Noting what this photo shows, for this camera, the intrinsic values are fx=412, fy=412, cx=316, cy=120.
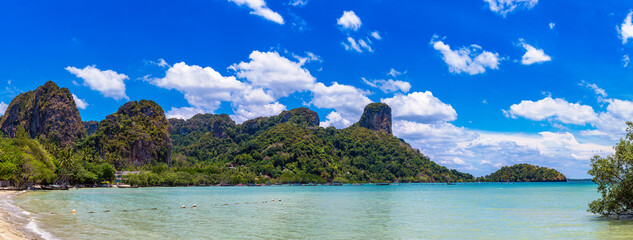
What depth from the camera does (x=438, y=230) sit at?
35.9m

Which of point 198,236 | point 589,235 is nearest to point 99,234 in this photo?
point 198,236

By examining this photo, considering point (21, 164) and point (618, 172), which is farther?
point (21, 164)

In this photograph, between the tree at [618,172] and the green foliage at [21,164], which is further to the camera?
the green foliage at [21,164]

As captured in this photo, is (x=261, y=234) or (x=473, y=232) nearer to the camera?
(x=261, y=234)

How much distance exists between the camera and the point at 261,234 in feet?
106

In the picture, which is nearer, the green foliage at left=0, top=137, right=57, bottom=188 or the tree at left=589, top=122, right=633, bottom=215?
the tree at left=589, top=122, right=633, bottom=215

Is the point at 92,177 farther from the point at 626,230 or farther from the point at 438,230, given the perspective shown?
the point at 626,230

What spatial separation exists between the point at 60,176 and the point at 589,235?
158m

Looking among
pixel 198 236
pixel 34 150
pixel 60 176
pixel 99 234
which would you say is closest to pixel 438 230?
pixel 198 236

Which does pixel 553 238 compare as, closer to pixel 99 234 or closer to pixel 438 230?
pixel 438 230

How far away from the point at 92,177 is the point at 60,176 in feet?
40.4

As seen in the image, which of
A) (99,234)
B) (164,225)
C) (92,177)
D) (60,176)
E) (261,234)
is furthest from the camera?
(92,177)

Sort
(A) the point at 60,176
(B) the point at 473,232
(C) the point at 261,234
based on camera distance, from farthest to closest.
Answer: (A) the point at 60,176 < (B) the point at 473,232 < (C) the point at 261,234

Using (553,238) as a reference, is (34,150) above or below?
above
